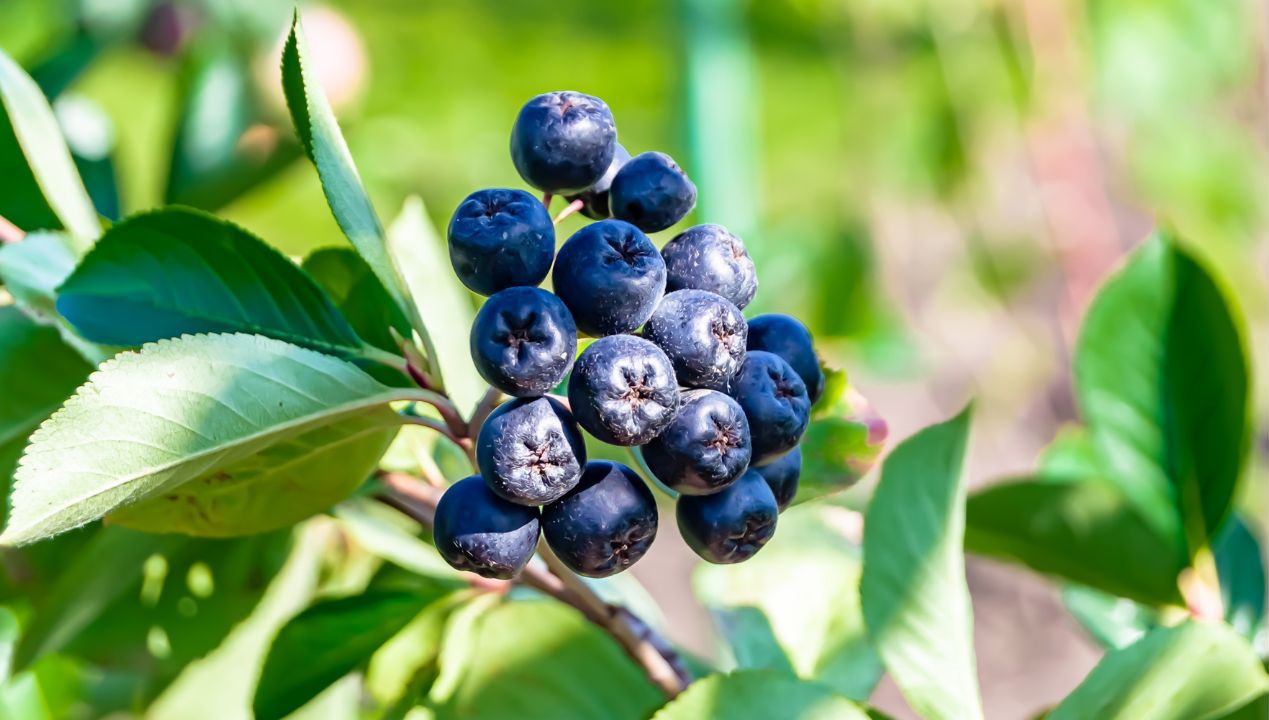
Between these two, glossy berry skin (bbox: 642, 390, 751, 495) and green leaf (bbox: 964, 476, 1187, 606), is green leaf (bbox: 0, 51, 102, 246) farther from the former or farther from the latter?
green leaf (bbox: 964, 476, 1187, 606)

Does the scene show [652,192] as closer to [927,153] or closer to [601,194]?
[601,194]

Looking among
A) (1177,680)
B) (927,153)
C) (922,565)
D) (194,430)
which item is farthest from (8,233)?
(927,153)

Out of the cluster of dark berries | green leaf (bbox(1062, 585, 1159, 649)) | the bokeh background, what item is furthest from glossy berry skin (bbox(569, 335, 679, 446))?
the bokeh background

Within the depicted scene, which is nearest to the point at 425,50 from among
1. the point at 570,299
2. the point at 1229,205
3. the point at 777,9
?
the point at 777,9

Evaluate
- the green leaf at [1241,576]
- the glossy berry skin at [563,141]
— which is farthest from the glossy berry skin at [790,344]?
the green leaf at [1241,576]

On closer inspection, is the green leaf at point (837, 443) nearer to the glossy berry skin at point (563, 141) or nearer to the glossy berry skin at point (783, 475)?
the glossy berry skin at point (783, 475)
